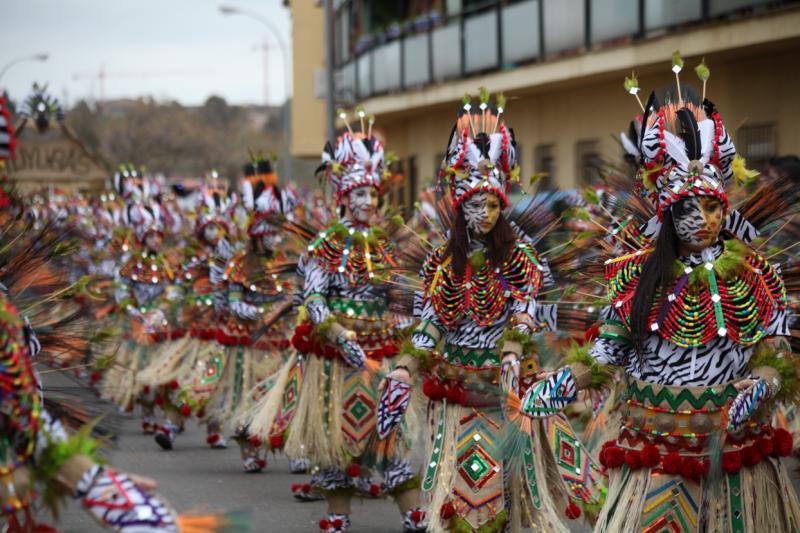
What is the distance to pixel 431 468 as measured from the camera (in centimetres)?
776

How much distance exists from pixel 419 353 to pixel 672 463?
2.17 metres

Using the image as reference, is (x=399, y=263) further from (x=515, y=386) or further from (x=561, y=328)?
(x=515, y=386)

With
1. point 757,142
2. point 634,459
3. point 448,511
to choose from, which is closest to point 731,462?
point 634,459

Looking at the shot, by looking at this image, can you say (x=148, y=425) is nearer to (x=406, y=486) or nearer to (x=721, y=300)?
(x=406, y=486)

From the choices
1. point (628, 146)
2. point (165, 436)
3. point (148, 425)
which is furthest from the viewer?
point (148, 425)

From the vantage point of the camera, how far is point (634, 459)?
19.5 feet

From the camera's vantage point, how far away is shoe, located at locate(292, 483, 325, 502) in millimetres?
10578

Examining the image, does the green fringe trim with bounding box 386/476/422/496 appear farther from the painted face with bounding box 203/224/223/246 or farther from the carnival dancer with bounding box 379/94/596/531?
the painted face with bounding box 203/224/223/246

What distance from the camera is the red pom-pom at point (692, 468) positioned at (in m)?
5.80

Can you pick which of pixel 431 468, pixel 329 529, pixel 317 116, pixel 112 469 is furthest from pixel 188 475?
pixel 317 116

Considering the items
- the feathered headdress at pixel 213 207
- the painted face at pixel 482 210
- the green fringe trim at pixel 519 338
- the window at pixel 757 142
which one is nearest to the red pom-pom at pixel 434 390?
the green fringe trim at pixel 519 338

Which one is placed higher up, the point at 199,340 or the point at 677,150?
the point at 677,150

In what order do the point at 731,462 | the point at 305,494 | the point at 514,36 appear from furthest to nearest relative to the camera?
the point at 514,36, the point at 305,494, the point at 731,462

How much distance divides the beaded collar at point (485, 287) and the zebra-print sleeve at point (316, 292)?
163cm
